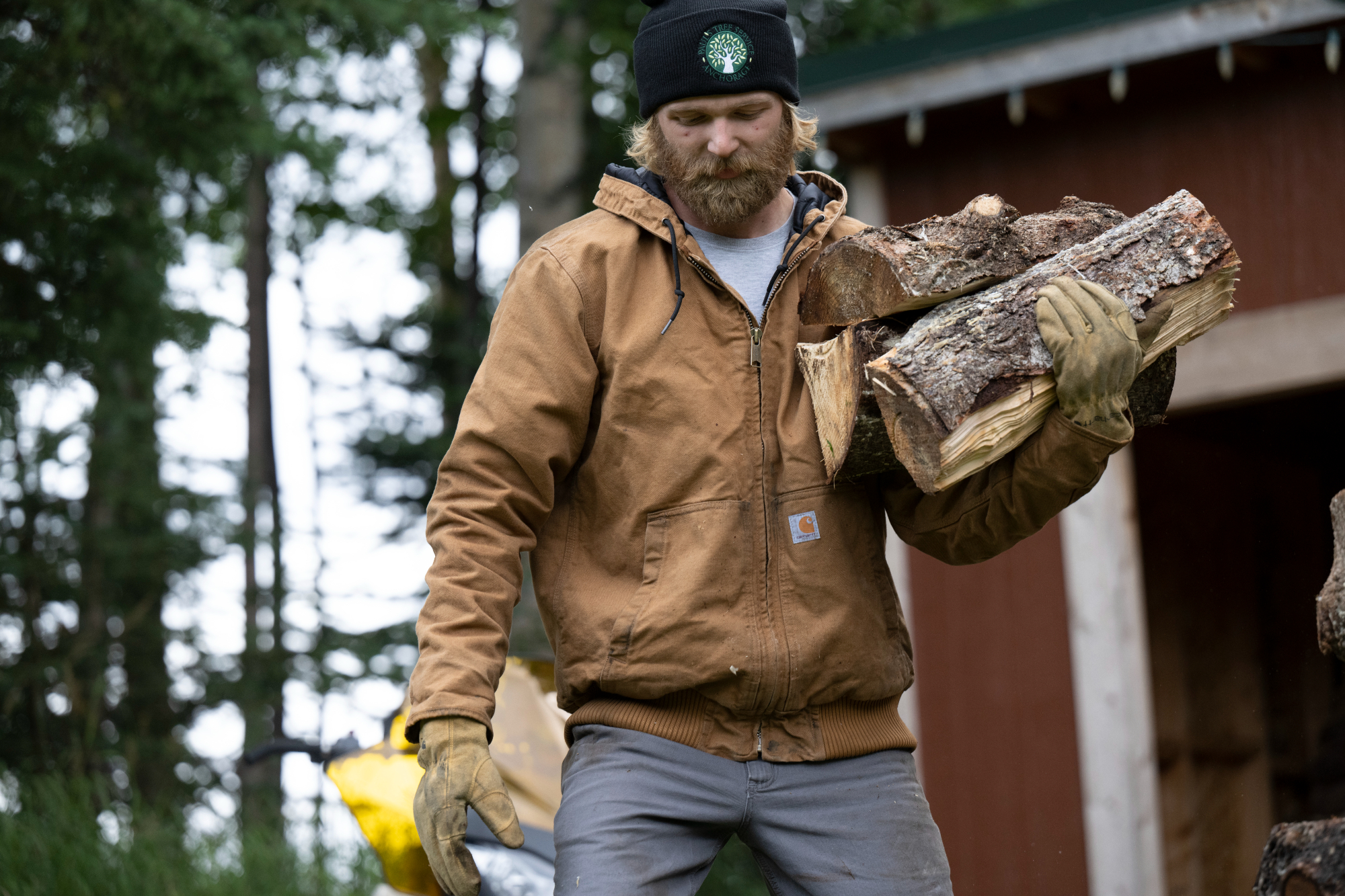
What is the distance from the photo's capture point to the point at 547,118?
832 centimetres

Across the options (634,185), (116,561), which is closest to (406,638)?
(116,561)

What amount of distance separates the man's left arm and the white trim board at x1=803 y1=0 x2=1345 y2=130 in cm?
292

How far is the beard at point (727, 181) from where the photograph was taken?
8.55 ft

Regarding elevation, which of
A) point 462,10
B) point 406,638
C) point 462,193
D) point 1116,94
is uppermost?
point 462,193

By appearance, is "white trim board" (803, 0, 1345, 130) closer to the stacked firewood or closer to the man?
the stacked firewood

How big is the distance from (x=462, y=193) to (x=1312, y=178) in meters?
11.9

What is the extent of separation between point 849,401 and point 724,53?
2.45 feet

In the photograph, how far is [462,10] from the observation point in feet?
21.2

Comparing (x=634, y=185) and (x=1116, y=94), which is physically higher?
(x=1116, y=94)

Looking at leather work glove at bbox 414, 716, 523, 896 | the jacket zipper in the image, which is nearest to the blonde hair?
the jacket zipper

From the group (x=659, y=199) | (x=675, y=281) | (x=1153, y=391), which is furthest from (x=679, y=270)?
(x=1153, y=391)

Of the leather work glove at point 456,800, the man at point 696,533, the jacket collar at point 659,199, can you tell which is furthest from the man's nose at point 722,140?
the leather work glove at point 456,800

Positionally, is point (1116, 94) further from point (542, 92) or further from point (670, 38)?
point (542, 92)

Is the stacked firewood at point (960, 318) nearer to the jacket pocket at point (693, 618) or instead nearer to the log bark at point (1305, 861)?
the jacket pocket at point (693, 618)
